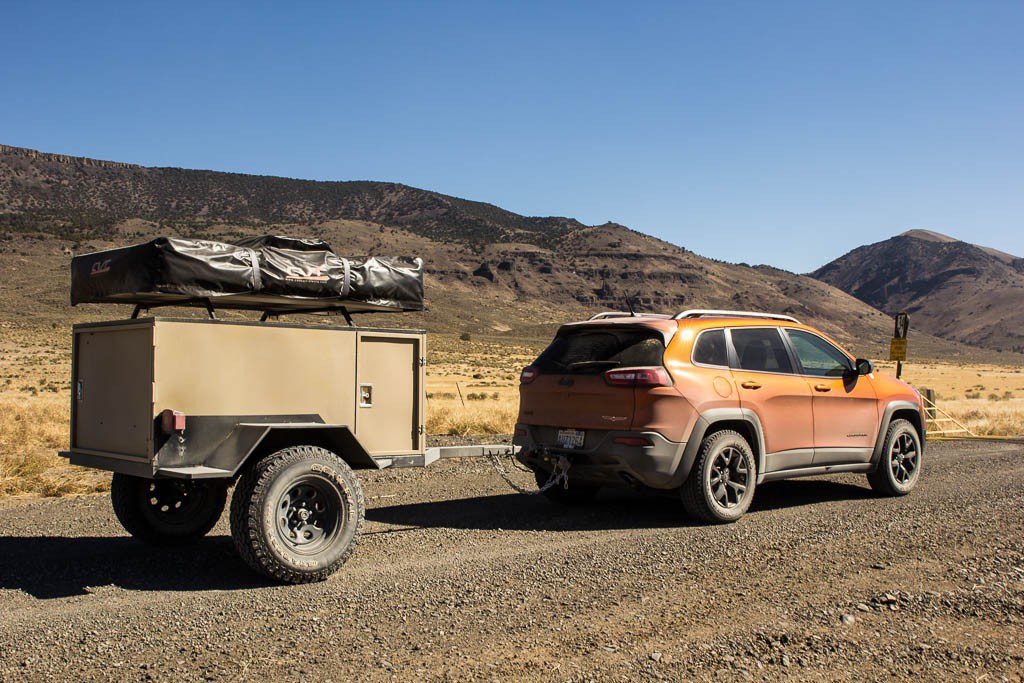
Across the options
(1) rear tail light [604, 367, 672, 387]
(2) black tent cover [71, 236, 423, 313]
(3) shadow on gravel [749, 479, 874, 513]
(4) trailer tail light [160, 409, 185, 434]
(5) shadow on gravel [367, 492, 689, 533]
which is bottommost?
(5) shadow on gravel [367, 492, 689, 533]

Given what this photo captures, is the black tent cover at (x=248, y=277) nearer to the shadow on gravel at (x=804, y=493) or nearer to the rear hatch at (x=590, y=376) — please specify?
the rear hatch at (x=590, y=376)

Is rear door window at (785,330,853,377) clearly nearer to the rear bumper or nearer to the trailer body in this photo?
the rear bumper

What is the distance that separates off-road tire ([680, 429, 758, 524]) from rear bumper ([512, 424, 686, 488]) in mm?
247

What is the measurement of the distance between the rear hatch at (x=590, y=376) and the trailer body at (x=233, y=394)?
1.59m

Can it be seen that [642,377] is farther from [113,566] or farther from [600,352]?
[113,566]

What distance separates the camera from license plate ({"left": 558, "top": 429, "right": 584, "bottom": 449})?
780cm

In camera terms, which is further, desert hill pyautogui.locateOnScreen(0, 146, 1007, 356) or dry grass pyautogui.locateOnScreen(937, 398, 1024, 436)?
desert hill pyautogui.locateOnScreen(0, 146, 1007, 356)

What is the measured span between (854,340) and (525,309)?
52.0 m

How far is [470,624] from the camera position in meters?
→ 4.90

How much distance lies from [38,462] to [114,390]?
582 centimetres

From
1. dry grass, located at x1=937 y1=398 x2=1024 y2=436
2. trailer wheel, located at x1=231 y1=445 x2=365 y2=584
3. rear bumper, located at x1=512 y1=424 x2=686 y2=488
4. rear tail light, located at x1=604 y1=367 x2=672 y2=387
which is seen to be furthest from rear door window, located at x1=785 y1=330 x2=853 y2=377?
dry grass, located at x1=937 y1=398 x2=1024 y2=436

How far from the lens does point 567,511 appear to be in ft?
27.9

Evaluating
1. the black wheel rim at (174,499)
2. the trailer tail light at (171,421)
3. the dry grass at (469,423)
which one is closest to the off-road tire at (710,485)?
the black wheel rim at (174,499)

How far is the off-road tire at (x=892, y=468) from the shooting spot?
9.18 metres
